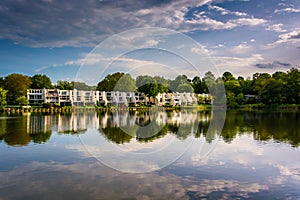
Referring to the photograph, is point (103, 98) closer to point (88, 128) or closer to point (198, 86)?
point (198, 86)

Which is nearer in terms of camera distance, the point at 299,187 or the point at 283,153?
the point at 299,187

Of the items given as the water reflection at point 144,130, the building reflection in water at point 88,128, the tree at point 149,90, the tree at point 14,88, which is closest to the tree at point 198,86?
the tree at point 149,90

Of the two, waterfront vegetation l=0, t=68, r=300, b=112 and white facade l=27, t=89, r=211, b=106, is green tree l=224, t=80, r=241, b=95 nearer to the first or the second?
waterfront vegetation l=0, t=68, r=300, b=112

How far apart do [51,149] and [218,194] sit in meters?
10.1

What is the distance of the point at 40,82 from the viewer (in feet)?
297

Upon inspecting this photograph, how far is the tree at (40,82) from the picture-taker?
90500mm

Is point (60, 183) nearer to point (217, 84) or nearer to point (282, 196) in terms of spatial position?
point (282, 196)

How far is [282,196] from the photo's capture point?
8.30 meters

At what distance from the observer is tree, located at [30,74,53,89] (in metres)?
90.5

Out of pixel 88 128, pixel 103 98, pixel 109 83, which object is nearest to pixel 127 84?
pixel 103 98

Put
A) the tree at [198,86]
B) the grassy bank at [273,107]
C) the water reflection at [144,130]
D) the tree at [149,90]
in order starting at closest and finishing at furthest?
1. the water reflection at [144,130]
2. the tree at [149,90]
3. the grassy bank at [273,107]
4. the tree at [198,86]

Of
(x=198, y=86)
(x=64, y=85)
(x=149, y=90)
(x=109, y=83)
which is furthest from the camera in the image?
(x=64, y=85)

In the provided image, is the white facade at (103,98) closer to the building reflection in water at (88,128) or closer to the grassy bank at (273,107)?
the grassy bank at (273,107)

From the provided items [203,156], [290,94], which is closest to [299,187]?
[203,156]
